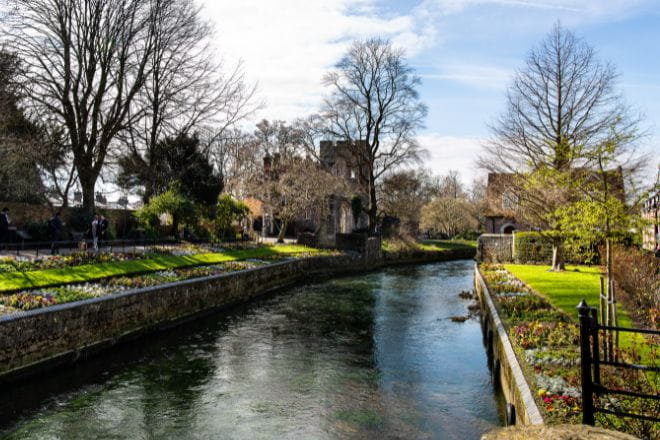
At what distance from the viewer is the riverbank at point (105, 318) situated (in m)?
10.7

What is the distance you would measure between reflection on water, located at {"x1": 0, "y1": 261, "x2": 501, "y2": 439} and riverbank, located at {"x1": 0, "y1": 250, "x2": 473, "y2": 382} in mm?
418

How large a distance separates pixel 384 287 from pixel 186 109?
1433 centimetres

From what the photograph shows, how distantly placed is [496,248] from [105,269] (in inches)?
923

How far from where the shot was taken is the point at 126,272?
17.9 meters

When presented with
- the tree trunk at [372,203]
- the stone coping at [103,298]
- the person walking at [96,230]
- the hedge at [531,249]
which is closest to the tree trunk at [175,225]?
the person walking at [96,230]

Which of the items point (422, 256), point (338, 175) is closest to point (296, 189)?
point (338, 175)

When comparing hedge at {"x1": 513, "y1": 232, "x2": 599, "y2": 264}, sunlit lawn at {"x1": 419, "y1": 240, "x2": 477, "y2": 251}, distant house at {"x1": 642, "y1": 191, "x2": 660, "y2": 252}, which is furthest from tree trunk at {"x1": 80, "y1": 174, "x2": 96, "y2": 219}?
sunlit lawn at {"x1": 419, "y1": 240, "x2": 477, "y2": 251}

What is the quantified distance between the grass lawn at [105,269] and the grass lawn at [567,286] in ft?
42.8

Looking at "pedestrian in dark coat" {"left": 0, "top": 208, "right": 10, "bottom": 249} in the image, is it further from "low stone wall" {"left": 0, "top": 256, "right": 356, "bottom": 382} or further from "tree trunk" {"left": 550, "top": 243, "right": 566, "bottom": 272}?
"tree trunk" {"left": 550, "top": 243, "right": 566, "bottom": 272}

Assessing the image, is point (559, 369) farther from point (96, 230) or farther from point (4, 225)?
point (4, 225)

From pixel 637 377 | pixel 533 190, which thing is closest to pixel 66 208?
pixel 533 190

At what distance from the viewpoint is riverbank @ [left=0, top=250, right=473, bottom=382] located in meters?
10.7

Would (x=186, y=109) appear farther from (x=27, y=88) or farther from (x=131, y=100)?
(x=27, y=88)

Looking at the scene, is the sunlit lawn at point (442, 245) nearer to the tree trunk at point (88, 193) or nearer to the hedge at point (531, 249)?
the hedge at point (531, 249)
